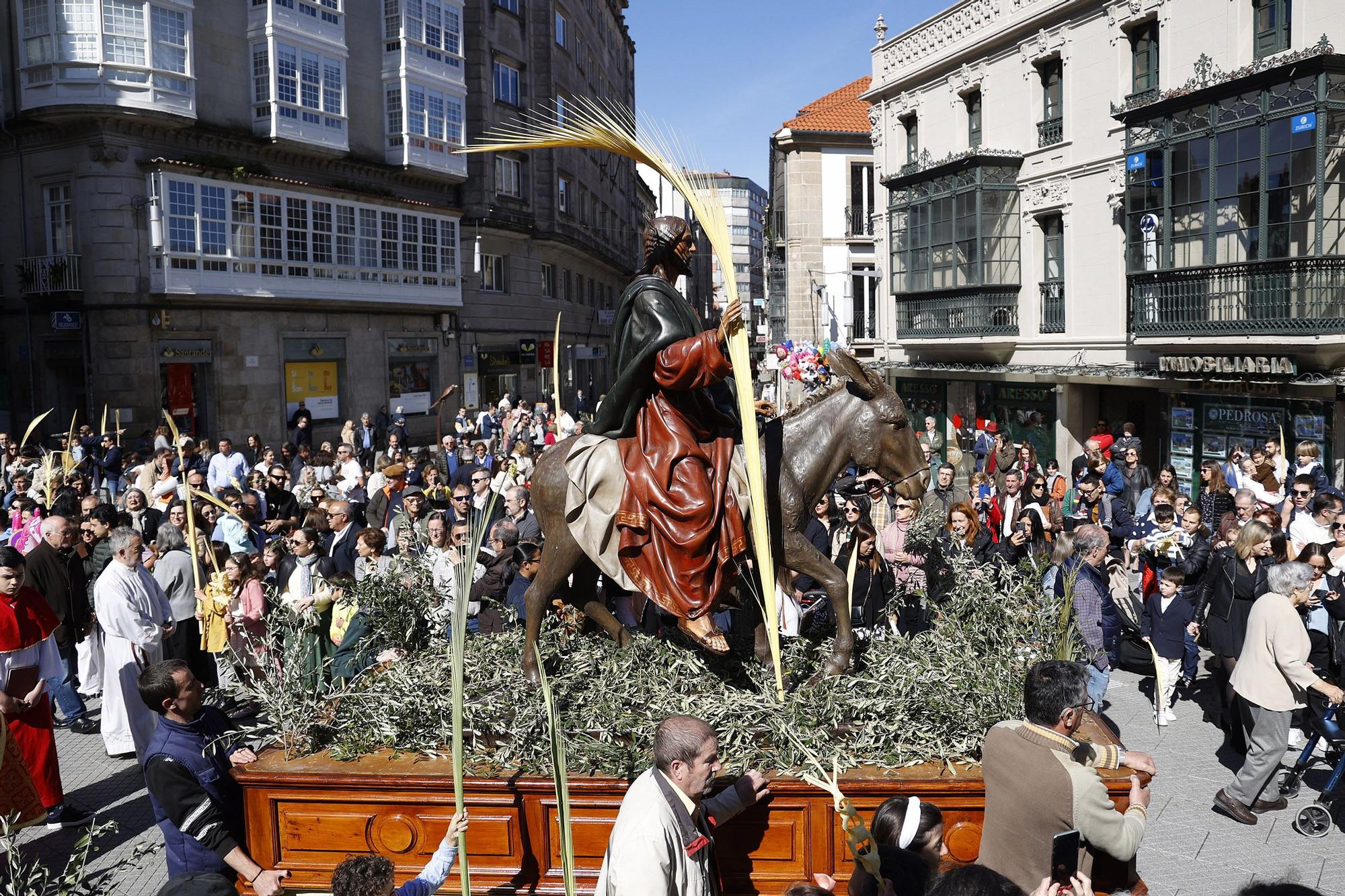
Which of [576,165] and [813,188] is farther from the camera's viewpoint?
[576,165]

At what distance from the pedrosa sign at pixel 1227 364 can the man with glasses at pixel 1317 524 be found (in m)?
7.32

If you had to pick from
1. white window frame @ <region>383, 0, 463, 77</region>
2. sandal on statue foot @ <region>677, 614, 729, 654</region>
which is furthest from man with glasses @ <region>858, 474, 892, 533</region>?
white window frame @ <region>383, 0, 463, 77</region>

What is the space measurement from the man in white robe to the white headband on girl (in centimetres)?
551

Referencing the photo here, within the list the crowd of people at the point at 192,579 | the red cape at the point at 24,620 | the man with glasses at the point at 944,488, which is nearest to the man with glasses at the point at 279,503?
the crowd of people at the point at 192,579

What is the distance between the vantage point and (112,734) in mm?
7828

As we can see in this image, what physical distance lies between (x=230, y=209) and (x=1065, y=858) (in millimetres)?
25079

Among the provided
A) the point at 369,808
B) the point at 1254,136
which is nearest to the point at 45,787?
the point at 369,808

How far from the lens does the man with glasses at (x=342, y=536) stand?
910cm

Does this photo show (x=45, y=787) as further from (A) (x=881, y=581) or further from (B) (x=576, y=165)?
(B) (x=576, y=165)

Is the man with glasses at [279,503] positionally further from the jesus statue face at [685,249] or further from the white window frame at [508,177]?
the white window frame at [508,177]

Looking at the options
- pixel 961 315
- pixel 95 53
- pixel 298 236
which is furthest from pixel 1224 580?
pixel 298 236

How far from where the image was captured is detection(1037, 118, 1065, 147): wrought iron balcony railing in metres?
21.2

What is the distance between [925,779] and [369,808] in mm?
2949

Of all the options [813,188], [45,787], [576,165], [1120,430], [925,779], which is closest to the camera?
[925,779]
